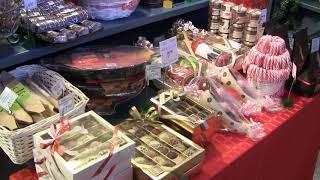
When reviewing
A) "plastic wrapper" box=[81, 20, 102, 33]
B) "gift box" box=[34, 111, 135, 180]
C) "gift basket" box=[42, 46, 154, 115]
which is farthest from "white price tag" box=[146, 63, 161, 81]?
"gift box" box=[34, 111, 135, 180]

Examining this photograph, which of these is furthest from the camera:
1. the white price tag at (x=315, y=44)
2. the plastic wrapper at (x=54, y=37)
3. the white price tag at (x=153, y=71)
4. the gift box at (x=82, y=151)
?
the white price tag at (x=315, y=44)

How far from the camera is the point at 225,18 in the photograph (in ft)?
7.15

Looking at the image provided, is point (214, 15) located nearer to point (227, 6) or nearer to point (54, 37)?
point (227, 6)

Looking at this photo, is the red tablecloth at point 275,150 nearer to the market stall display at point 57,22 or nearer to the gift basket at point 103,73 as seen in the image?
the gift basket at point 103,73

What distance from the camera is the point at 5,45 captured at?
1.51 meters

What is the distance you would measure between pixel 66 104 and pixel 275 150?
964mm

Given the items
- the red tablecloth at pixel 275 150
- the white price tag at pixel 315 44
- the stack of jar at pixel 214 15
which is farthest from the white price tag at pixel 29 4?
the white price tag at pixel 315 44

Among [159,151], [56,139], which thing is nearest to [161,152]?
[159,151]

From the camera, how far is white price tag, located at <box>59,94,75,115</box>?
55.2 inches

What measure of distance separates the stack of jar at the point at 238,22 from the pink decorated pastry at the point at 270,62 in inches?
13.0

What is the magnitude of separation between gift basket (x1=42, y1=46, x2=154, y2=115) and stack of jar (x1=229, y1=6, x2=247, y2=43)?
0.61 metres

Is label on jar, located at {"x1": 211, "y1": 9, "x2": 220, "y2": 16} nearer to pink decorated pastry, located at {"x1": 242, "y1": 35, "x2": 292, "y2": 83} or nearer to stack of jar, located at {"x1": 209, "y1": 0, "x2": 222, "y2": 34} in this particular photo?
stack of jar, located at {"x1": 209, "y1": 0, "x2": 222, "y2": 34}

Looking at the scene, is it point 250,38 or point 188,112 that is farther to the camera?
point 250,38

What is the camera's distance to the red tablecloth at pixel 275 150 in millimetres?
1533
